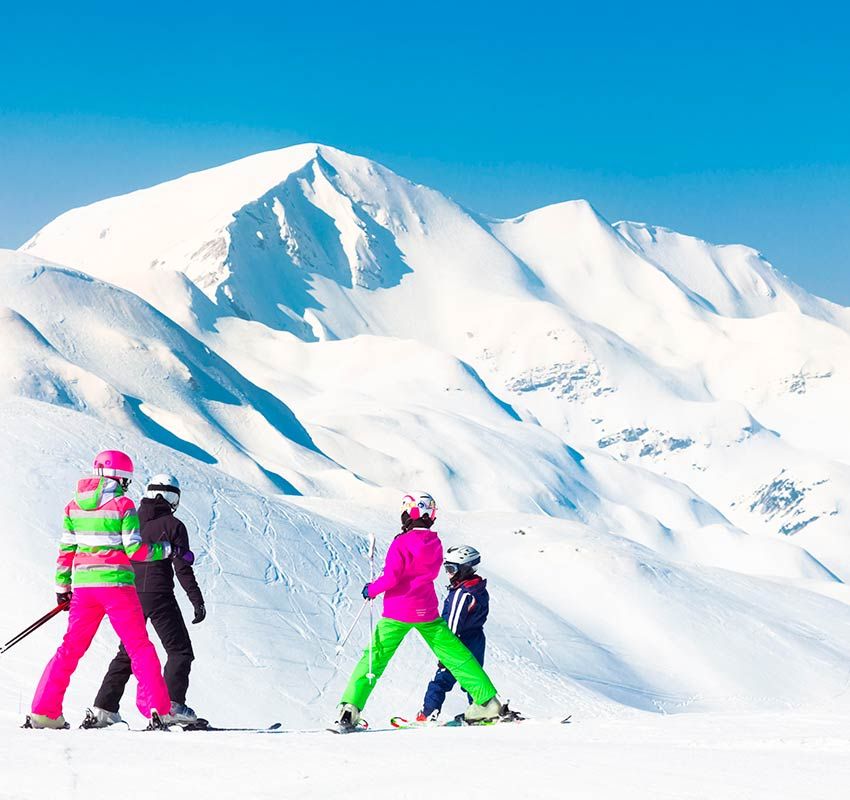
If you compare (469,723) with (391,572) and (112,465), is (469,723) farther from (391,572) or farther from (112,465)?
(112,465)

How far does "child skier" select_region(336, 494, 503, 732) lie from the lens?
31.5 feet

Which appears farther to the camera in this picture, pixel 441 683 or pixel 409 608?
pixel 441 683

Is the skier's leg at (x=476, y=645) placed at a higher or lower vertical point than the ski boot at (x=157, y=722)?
higher

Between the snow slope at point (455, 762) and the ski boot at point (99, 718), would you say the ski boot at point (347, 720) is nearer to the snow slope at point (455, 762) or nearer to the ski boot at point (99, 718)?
the snow slope at point (455, 762)

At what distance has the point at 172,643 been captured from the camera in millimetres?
9766

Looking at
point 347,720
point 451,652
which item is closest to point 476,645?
point 451,652

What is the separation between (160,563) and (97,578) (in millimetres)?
776

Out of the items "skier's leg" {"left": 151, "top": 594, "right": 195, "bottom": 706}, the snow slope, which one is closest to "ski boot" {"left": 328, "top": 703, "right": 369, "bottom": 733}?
the snow slope

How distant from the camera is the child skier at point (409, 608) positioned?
959cm

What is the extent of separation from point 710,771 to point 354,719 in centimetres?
326

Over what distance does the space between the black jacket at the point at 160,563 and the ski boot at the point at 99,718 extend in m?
0.97

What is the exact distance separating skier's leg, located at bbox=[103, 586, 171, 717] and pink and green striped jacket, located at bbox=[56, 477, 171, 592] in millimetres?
121

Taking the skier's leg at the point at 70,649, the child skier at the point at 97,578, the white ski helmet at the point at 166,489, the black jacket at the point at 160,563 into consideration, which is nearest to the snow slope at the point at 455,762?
Answer: the skier's leg at the point at 70,649

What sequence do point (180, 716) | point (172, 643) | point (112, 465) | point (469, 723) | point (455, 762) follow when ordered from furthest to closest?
point (469, 723) → point (172, 643) → point (180, 716) → point (112, 465) → point (455, 762)
